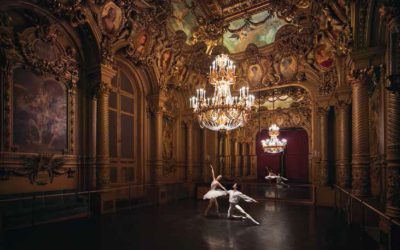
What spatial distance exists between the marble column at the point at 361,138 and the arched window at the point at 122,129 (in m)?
7.77

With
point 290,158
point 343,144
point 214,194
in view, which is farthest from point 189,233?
point 290,158

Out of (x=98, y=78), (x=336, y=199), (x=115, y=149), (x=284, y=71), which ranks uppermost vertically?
(x=284, y=71)

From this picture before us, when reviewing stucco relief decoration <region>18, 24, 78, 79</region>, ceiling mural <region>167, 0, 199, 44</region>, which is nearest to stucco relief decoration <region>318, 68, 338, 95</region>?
ceiling mural <region>167, 0, 199, 44</region>

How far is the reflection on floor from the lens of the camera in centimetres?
530

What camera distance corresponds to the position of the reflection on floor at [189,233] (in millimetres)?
5295

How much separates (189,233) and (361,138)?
516cm

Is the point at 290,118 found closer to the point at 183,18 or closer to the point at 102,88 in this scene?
the point at 183,18

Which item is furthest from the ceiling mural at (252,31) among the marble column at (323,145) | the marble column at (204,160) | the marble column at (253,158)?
the marble column at (253,158)

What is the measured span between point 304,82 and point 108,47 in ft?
26.9

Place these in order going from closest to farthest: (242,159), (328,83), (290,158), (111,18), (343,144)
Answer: (111,18) → (343,144) → (328,83) → (242,159) → (290,158)

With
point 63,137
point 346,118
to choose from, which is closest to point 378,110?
point 346,118

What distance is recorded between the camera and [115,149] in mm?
10055

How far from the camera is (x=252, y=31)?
11.8 meters

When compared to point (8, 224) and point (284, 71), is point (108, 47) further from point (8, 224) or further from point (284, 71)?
point (284, 71)
